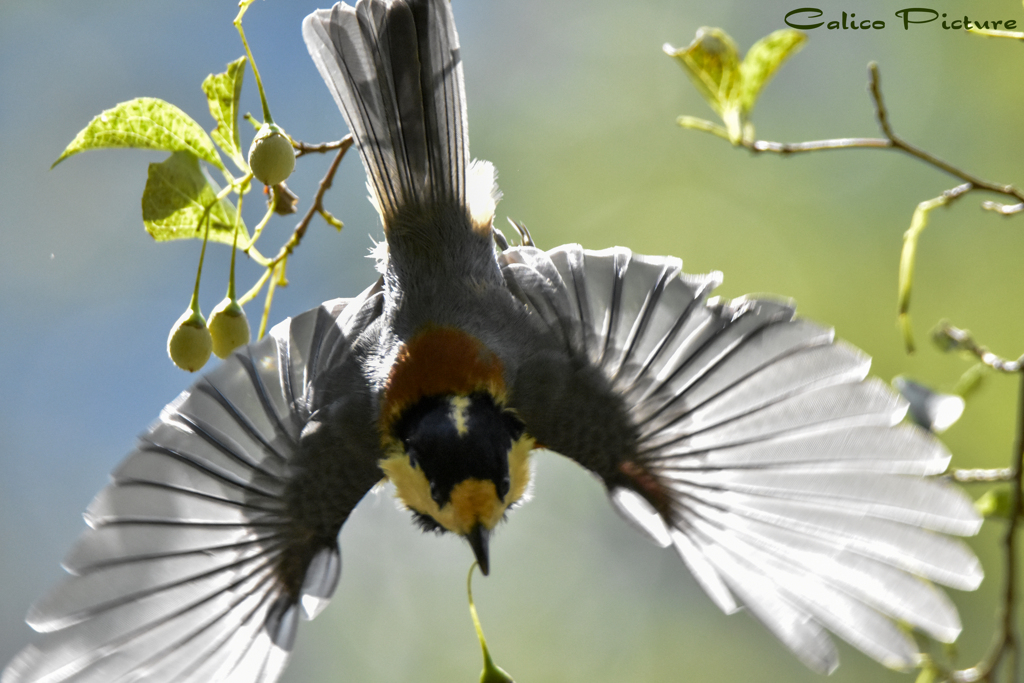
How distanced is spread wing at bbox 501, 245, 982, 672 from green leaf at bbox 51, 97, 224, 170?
539mm

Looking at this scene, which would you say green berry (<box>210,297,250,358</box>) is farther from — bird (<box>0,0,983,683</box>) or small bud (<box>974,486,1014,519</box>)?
small bud (<box>974,486,1014,519</box>)

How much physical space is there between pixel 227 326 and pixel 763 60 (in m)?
0.86

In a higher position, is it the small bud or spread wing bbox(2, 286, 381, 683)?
spread wing bbox(2, 286, 381, 683)

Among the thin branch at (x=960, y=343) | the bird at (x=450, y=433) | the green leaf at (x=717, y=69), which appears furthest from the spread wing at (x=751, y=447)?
the green leaf at (x=717, y=69)

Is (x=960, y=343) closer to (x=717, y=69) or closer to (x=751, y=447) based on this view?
(x=751, y=447)

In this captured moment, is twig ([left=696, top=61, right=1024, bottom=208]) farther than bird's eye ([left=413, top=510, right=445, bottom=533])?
No

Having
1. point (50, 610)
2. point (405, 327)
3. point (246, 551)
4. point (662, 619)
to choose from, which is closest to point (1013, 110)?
point (662, 619)

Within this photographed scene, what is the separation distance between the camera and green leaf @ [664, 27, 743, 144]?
1.37 meters

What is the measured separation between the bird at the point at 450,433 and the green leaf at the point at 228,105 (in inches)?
10.1

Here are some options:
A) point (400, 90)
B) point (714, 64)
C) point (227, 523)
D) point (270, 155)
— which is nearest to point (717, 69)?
point (714, 64)

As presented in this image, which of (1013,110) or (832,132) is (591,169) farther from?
(1013,110)

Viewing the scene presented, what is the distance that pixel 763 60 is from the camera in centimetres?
139

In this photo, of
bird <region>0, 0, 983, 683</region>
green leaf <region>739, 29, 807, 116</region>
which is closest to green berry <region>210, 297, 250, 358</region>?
bird <region>0, 0, 983, 683</region>

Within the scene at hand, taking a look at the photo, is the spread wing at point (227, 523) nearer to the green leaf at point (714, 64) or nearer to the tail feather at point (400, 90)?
the tail feather at point (400, 90)
